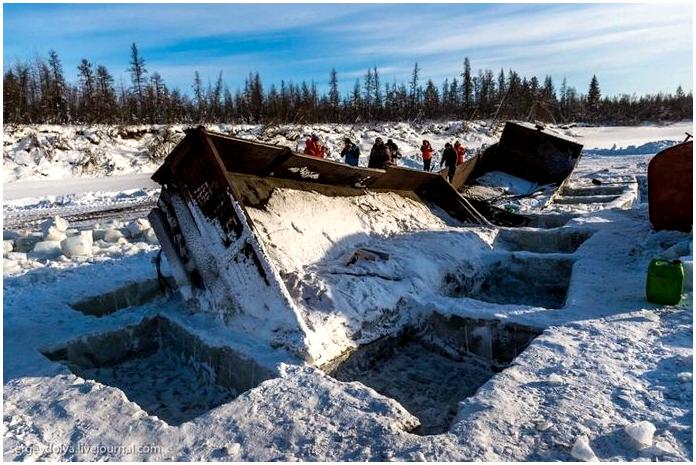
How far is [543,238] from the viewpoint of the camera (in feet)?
24.3

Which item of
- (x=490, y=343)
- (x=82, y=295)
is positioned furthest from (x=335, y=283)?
(x=82, y=295)

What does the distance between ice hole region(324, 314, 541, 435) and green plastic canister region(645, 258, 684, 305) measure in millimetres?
1290

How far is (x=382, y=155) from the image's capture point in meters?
11.3

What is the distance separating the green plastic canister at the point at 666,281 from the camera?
4.40 meters

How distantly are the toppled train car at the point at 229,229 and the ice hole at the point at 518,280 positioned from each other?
2.19m

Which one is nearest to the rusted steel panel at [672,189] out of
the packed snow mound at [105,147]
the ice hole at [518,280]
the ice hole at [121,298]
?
the ice hole at [518,280]

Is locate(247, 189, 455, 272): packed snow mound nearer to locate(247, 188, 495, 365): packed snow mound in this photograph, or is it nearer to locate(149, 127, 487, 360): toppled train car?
locate(247, 188, 495, 365): packed snow mound

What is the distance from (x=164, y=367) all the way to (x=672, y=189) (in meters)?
6.35

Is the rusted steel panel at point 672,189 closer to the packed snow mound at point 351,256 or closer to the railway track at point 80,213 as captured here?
the packed snow mound at point 351,256

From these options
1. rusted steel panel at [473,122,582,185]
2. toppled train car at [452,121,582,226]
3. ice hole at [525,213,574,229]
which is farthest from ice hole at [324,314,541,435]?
rusted steel panel at [473,122,582,185]

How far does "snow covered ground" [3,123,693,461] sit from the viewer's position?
276 centimetres

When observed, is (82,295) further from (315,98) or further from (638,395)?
(315,98)

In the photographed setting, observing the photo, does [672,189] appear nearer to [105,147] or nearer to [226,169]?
[226,169]

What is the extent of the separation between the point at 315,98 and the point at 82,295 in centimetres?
5743
